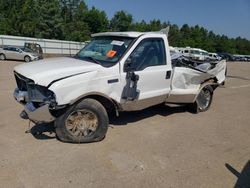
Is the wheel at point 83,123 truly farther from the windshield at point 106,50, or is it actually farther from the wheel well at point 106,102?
the windshield at point 106,50

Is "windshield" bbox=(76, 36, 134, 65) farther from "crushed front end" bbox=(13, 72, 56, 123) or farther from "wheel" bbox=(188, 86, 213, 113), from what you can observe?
"wheel" bbox=(188, 86, 213, 113)

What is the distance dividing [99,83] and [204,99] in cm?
384

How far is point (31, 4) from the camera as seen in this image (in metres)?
58.0

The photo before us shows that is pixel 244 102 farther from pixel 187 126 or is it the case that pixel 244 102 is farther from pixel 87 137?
pixel 87 137

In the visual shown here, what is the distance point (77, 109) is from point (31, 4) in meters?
59.4

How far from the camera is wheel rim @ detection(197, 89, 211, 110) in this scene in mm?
7521

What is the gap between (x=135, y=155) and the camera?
4547 mm

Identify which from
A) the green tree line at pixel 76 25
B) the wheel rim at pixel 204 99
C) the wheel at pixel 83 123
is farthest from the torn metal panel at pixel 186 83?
the green tree line at pixel 76 25

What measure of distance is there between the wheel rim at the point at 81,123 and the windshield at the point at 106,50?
1028 millimetres

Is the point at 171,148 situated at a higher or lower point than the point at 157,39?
lower

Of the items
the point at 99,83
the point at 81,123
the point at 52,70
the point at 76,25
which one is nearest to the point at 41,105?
the point at 52,70

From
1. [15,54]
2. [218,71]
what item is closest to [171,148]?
[218,71]

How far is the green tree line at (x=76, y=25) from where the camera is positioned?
54.2 metres

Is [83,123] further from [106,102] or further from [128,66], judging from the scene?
[128,66]
